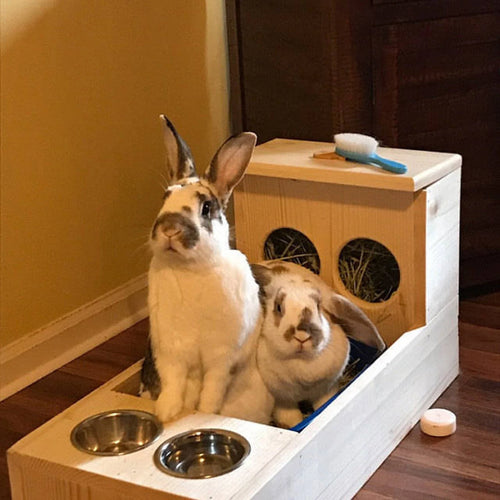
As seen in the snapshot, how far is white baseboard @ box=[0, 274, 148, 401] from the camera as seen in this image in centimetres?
191

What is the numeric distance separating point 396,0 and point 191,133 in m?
0.62

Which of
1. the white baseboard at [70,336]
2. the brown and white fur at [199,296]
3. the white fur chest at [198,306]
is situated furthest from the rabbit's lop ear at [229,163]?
the white baseboard at [70,336]

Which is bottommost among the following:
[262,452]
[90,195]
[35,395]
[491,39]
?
[35,395]

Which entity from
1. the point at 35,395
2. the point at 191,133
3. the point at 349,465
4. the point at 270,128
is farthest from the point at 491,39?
the point at 35,395

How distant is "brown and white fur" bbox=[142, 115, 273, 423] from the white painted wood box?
0.06 meters

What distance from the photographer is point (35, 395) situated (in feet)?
6.17

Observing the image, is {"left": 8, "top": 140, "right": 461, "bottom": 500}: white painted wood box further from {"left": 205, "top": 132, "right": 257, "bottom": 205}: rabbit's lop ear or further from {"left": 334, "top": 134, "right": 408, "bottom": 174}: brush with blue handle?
{"left": 205, "top": 132, "right": 257, "bottom": 205}: rabbit's lop ear

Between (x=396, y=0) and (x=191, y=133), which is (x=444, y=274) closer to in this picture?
(x=396, y=0)

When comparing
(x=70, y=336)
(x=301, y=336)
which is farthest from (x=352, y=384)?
(x=70, y=336)

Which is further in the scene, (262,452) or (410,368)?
(410,368)

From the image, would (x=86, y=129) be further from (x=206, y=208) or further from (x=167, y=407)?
(x=167, y=407)

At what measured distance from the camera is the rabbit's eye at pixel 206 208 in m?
1.42

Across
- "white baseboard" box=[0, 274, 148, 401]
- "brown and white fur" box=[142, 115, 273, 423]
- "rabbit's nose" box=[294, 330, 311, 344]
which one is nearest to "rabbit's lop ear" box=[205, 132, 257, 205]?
"brown and white fur" box=[142, 115, 273, 423]

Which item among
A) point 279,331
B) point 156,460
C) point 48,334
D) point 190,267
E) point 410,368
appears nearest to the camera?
point 156,460
